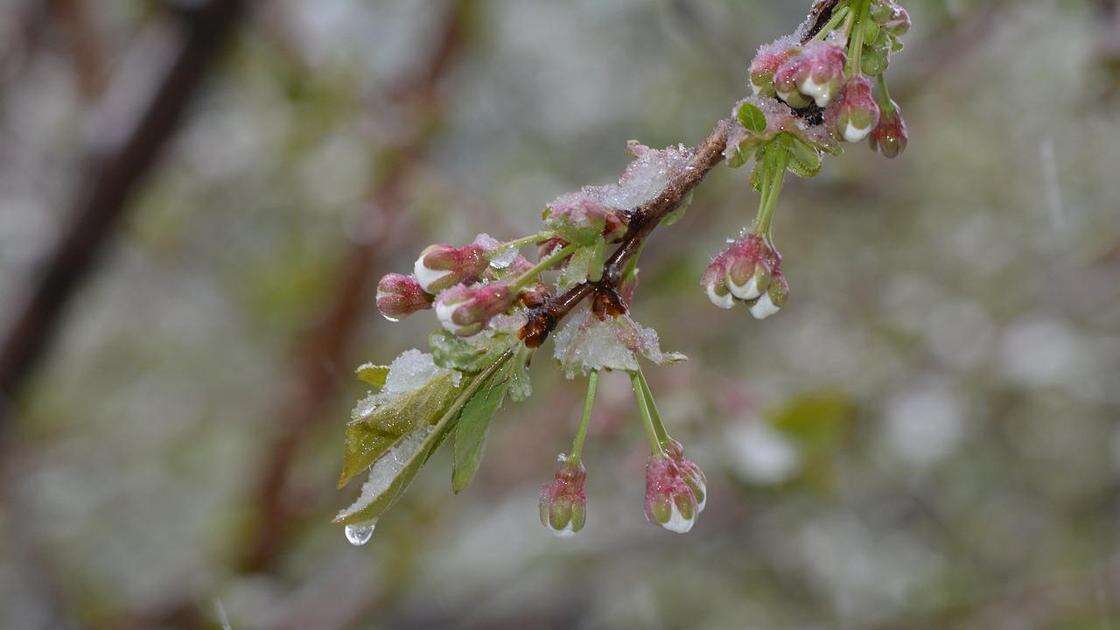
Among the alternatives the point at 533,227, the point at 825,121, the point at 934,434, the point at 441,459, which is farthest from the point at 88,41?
the point at 825,121

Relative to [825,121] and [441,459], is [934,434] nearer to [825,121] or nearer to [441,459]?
[441,459]

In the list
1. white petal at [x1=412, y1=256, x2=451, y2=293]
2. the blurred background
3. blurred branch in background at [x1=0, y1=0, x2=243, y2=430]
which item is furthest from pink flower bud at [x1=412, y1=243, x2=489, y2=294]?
blurred branch in background at [x1=0, y1=0, x2=243, y2=430]

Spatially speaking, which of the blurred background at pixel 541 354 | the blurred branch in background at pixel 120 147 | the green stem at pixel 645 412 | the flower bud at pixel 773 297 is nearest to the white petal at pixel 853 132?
the flower bud at pixel 773 297

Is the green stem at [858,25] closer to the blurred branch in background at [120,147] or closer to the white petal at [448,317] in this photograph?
the white petal at [448,317]

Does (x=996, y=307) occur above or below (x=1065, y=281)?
below

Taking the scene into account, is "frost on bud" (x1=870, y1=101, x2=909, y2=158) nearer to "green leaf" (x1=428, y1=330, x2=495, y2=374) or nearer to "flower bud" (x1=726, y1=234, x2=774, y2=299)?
"flower bud" (x1=726, y1=234, x2=774, y2=299)

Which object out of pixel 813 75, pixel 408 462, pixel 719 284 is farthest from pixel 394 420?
pixel 813 75

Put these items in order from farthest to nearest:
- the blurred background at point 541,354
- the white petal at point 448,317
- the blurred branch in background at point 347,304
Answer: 1. the blurred branch in background at point 347,304
2. the blurred background at point 541,354
3. the white petal at point 448,317
